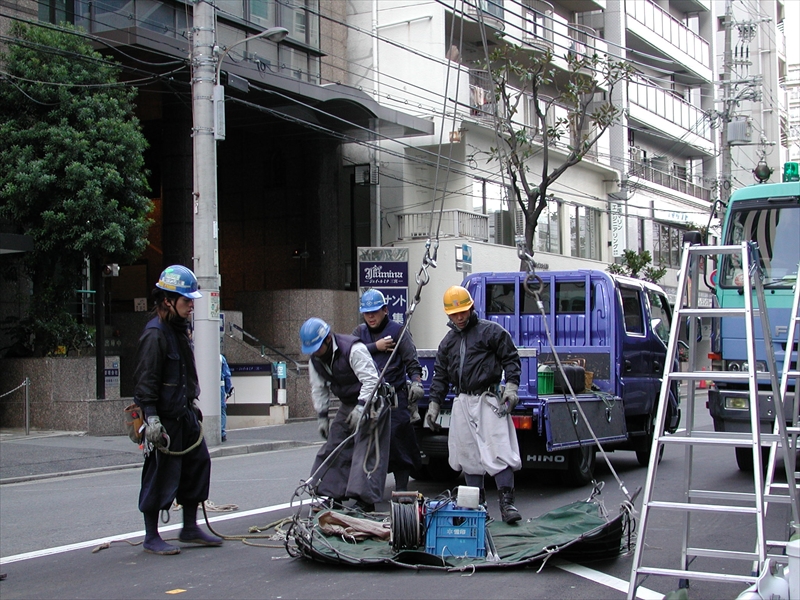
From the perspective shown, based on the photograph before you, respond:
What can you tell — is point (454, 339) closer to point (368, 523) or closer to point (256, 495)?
point (368, 523)

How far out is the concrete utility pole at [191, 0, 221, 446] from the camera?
16062 mm

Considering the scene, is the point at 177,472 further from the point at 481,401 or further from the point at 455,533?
the point at 481,401

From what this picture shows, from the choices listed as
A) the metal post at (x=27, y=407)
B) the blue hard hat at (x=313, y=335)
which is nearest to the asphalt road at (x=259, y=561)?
the blue hard hat at (x=313, y=335)

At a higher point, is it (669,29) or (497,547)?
(669,29)

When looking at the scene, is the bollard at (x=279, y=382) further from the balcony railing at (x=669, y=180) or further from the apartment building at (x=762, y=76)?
the apartment building at (x=762, y=76)

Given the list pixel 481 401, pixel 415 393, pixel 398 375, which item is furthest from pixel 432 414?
pixel 398 375

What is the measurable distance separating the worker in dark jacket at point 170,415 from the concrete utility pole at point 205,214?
341 inches

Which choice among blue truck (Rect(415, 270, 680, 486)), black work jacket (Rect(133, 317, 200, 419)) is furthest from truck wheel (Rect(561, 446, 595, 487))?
black work jacket (Rect(133, 317, 200, 419))

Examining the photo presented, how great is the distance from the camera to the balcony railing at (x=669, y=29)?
39.8m

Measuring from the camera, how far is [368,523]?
704cm

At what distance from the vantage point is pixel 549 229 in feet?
113

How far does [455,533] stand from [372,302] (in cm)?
286

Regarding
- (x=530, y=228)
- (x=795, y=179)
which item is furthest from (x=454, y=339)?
(x=530, y=228)

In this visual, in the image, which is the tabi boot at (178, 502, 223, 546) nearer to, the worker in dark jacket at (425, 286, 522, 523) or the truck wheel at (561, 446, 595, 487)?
the worker in dark jacket at (425, 286, 522, 523)
